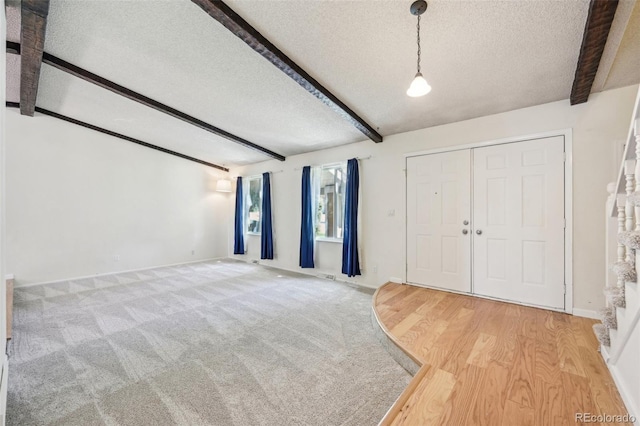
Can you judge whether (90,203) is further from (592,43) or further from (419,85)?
(592,43)

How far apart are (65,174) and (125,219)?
1.23 meters

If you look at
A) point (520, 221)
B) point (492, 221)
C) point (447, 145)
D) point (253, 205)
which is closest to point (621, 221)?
point (520, 221)

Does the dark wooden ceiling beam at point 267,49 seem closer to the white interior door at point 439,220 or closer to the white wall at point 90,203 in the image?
the white interior door at point 439,220

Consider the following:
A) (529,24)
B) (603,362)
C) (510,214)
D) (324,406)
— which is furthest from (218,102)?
(603,362)

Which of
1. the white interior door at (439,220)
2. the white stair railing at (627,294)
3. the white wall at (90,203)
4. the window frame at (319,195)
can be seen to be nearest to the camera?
the white stair railing at (627,294)

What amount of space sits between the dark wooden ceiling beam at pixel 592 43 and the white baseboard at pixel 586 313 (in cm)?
221

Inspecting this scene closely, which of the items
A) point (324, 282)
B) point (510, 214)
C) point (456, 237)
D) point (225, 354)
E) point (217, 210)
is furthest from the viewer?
point (217, 210)

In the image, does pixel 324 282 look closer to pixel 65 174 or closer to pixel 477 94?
pixel 477 94

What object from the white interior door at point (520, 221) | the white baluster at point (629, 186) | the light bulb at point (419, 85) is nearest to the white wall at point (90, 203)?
the light bulb at point (419, 85)

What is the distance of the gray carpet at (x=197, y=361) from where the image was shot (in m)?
1.62

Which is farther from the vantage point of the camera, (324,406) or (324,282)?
(324,282)

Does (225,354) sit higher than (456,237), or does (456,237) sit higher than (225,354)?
(456,237)

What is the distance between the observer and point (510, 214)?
305 centimetres

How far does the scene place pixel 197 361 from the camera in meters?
2.15
